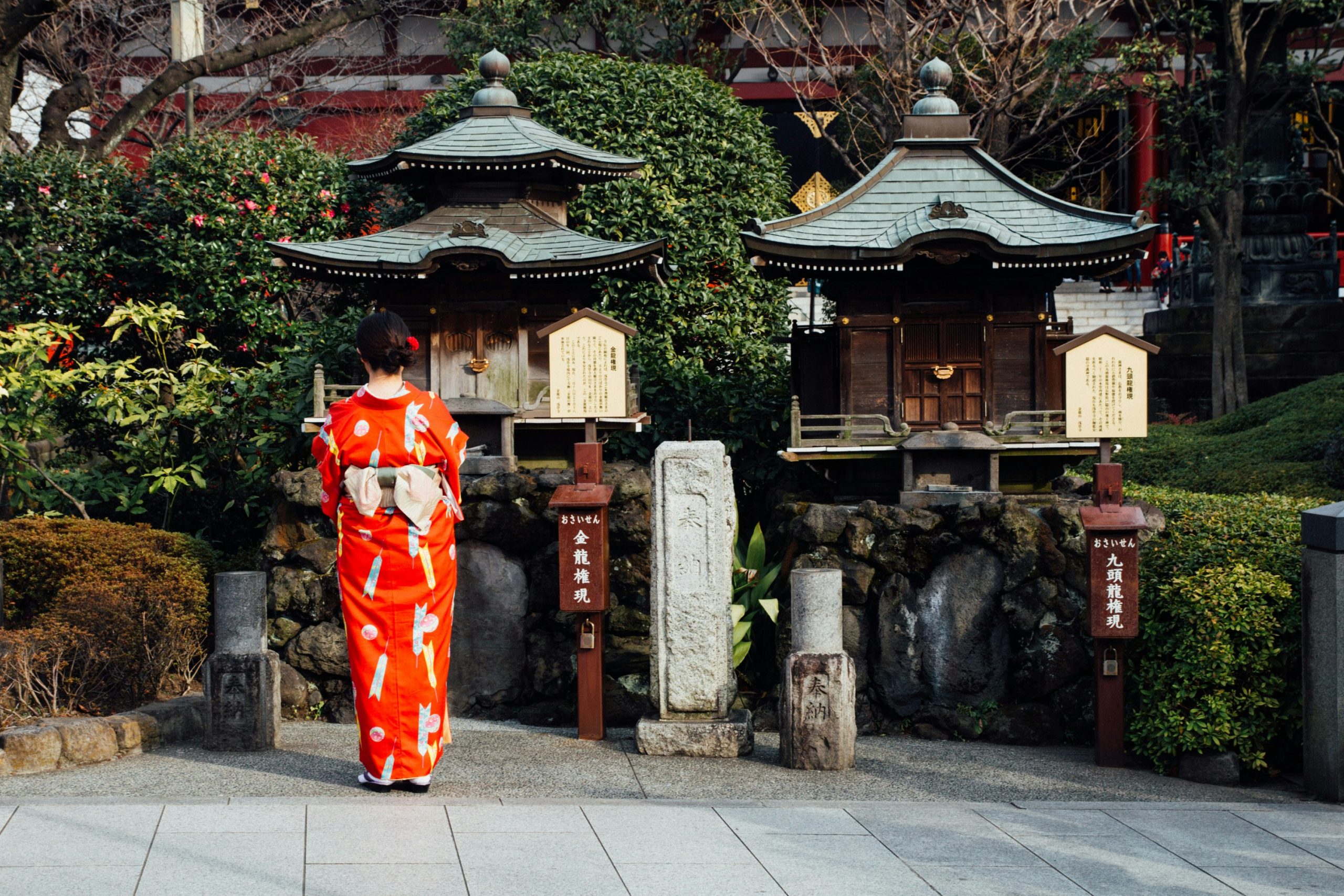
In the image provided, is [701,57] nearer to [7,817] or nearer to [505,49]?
[505,49]

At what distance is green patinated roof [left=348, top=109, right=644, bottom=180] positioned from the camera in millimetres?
10477

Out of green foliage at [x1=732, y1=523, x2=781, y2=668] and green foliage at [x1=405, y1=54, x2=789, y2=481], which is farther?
green foliage at [x1=405, y1=54, x2=789, y2=481]

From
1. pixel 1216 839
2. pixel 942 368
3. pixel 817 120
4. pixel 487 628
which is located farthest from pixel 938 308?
pixel 817 120

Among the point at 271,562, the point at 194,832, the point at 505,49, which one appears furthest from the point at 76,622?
the point at 505,49

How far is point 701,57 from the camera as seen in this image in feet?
63.7

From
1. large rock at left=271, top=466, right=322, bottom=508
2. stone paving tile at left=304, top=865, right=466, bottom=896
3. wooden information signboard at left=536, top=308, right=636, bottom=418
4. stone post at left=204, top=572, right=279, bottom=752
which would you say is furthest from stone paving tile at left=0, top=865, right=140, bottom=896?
large rock at left=271, top=466, right=322, bottom=508

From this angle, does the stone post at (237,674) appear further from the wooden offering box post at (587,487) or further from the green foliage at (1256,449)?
the green foliage at (1256,449)

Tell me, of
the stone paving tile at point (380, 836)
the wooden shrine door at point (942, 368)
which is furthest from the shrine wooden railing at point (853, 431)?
the stone paving tile at point (380, 836)

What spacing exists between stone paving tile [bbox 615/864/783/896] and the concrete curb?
327cm

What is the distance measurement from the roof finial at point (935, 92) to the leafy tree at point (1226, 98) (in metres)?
5.59

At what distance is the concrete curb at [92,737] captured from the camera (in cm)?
625

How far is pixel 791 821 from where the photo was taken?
220 inches

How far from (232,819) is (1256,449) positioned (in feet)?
34.5

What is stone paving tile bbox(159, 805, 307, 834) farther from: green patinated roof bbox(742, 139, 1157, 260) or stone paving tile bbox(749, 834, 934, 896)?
green patinated roof bbox(742, 139, 1157, 260)
